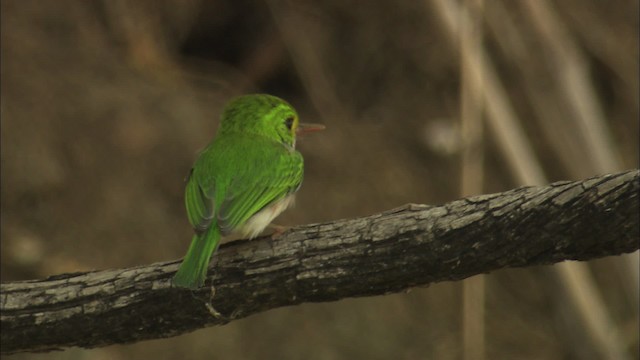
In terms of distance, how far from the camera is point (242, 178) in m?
4.06

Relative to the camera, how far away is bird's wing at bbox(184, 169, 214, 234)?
152 inches

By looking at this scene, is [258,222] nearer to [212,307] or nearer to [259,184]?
[259,184]

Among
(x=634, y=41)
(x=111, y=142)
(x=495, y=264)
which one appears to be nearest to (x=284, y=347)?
(x=111, y=142)

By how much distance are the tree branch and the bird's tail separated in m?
0.09

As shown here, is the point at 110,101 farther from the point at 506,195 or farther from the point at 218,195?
the point at 506,195

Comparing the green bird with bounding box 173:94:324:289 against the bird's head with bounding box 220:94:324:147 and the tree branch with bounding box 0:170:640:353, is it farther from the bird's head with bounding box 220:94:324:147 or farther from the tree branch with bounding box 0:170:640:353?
the tree branch with bounding box 0:170:640:353

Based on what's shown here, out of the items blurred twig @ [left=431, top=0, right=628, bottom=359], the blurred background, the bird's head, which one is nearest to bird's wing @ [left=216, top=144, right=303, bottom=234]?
the bird's head

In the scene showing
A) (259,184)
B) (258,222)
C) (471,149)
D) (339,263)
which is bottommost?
(339,263)

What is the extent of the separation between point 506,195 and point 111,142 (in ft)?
14.7

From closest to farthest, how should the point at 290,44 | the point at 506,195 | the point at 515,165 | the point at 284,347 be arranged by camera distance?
1. the point at 506,195
2. the point at 515,165
3. the point at 284,347
4. the point at 290,44

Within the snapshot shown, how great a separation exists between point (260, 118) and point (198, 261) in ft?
3.05

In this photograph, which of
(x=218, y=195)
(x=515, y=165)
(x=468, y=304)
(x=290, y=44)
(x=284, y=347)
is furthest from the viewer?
(x=290, y=44)

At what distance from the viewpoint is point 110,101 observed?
7402 mm

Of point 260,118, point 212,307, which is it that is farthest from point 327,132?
point 212,307
